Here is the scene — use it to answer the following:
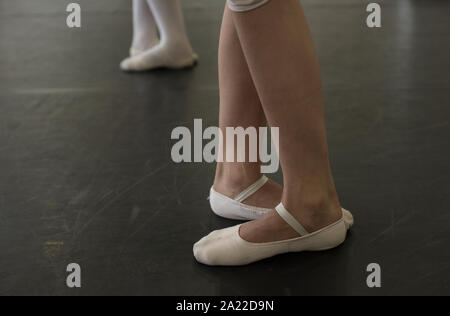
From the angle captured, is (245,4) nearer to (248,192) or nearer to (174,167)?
(248,192)

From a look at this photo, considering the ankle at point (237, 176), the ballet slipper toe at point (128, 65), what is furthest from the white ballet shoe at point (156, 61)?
the ankle at point (237, 176)

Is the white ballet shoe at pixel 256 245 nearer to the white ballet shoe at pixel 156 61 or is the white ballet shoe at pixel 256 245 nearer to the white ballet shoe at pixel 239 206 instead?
the white ballet shoe at pixel 239 206

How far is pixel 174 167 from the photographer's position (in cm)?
173

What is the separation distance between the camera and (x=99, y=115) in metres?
2.05

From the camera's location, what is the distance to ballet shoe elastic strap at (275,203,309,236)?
135 cm

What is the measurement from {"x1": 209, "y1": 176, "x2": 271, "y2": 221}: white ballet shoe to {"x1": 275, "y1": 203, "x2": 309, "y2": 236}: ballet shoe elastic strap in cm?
11

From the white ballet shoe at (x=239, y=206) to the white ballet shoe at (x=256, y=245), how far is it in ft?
0.32

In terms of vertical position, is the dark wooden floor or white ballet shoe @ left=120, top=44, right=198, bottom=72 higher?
white ballet shoe @ left=120, top=44, right=198, bottom=72

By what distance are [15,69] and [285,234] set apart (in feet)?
4.55

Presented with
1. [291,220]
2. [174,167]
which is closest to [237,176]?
[291,220]

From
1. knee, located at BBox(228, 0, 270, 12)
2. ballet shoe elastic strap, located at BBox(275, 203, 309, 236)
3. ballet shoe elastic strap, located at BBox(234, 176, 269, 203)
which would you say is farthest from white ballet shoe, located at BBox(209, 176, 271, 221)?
knee, located at BBox(228, 0, 270, 12)

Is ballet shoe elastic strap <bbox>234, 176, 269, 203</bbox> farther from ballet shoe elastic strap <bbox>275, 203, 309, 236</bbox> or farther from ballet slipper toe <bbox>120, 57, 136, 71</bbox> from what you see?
ballet slipper toe <bbox>120, 57, 136, 71</bbox>
